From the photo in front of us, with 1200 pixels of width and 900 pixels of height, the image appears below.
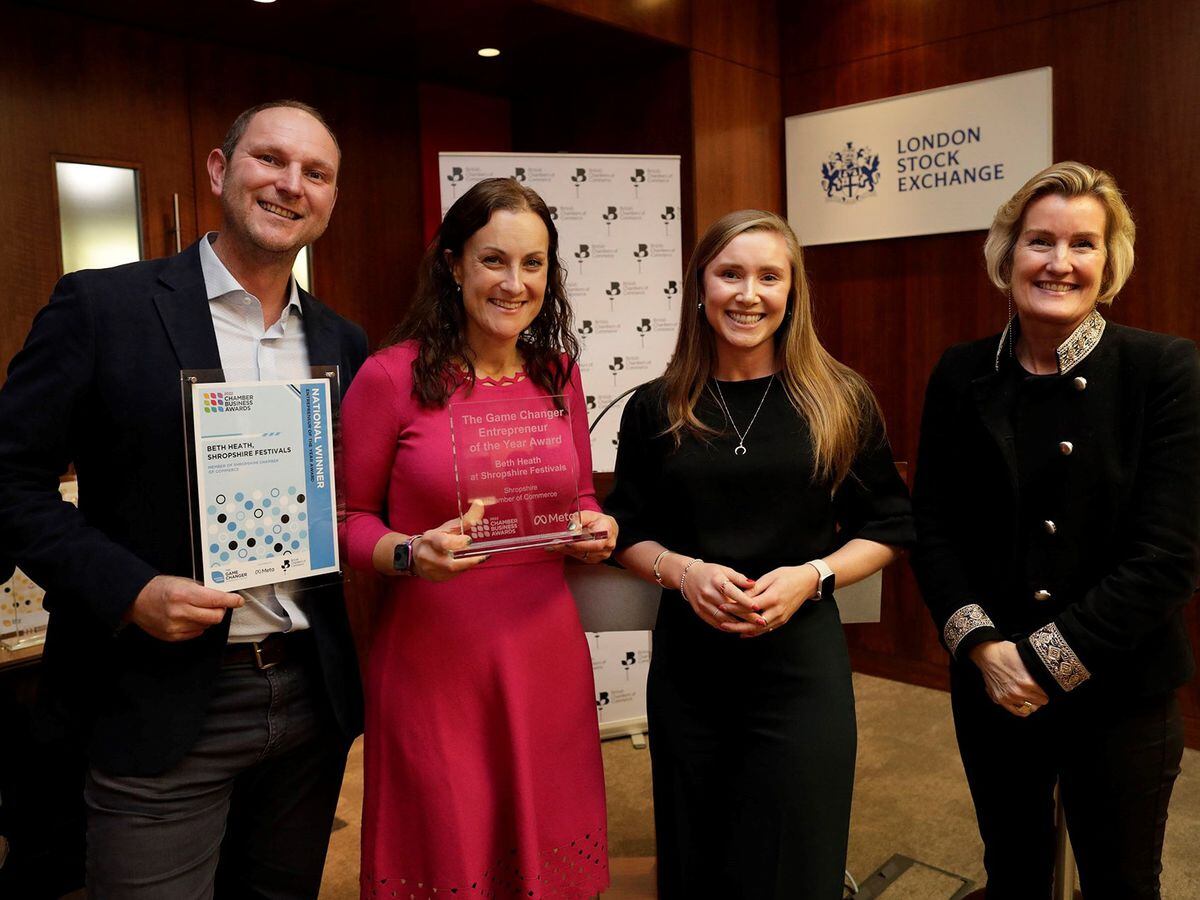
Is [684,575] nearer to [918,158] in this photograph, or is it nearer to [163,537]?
[163,537]

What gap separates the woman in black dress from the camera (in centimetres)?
167

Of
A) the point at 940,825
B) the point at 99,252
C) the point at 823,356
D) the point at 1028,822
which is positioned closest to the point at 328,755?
the point at 823,356

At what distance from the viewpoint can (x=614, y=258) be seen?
13.8 ft

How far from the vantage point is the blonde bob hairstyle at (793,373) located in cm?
175

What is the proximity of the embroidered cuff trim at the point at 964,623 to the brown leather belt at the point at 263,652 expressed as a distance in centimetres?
116

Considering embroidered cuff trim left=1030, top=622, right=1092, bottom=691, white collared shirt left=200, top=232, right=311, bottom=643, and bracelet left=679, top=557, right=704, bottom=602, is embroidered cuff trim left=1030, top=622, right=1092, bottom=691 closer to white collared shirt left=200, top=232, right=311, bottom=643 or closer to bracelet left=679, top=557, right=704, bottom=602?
bracelet left=679, top=557, right=704, bottom=602

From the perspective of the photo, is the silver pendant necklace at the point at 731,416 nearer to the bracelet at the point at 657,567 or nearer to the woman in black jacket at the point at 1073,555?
the bracelet at the point at 657,567

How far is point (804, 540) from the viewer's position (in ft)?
5.76

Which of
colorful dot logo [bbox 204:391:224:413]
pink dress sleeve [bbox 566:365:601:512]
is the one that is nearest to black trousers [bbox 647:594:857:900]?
pink dress sleeve [bbox 566:365:601:512]

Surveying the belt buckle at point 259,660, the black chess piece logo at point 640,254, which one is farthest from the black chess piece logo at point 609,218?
the belt buckle at point 259,660

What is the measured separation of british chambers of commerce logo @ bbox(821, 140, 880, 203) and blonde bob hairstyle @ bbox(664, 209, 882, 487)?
2978 mm

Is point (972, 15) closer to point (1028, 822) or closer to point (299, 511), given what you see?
point (1028, 822)

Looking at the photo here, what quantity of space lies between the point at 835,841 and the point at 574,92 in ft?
13.7

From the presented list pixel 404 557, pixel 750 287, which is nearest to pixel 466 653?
pixel 404 557
